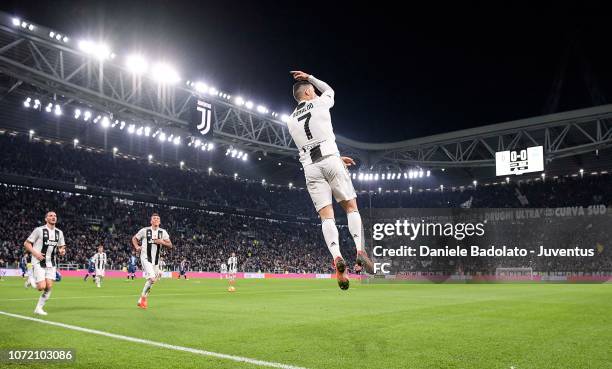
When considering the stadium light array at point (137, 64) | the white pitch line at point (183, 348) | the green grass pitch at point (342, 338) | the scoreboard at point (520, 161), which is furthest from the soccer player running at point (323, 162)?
the scoreboard at point (520, 161)

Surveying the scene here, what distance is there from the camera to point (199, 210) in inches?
A: 2346

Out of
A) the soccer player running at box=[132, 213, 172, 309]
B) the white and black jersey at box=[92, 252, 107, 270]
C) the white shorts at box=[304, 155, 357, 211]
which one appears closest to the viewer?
the white shorts at box=[304, 155, 357, 211]

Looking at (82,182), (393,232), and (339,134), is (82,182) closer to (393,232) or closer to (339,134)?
(339,134)

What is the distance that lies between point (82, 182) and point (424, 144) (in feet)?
108

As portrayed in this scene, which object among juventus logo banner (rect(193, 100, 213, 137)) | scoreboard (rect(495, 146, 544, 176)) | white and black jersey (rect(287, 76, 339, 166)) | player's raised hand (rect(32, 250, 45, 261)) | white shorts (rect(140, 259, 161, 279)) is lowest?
white shorts (rect(140, 259, 161, 279))

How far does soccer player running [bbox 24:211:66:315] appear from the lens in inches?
443

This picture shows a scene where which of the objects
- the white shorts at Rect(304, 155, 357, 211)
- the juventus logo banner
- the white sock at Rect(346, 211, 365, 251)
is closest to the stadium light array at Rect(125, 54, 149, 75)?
the juventus logo banner

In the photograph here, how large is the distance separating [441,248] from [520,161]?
64.8ft

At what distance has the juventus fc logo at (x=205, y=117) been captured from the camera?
34219mm

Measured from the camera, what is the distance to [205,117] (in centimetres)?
3462

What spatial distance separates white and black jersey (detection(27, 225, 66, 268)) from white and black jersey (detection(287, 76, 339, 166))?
314 inches

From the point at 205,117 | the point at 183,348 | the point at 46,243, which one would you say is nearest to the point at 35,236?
the point at 46,243

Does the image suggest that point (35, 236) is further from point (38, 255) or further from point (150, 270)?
point (150, 270)

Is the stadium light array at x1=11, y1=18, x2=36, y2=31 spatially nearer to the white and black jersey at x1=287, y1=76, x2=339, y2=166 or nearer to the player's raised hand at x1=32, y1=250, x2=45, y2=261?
the player's raised hand at x1=32, y1=250, x2=45, y2=261
